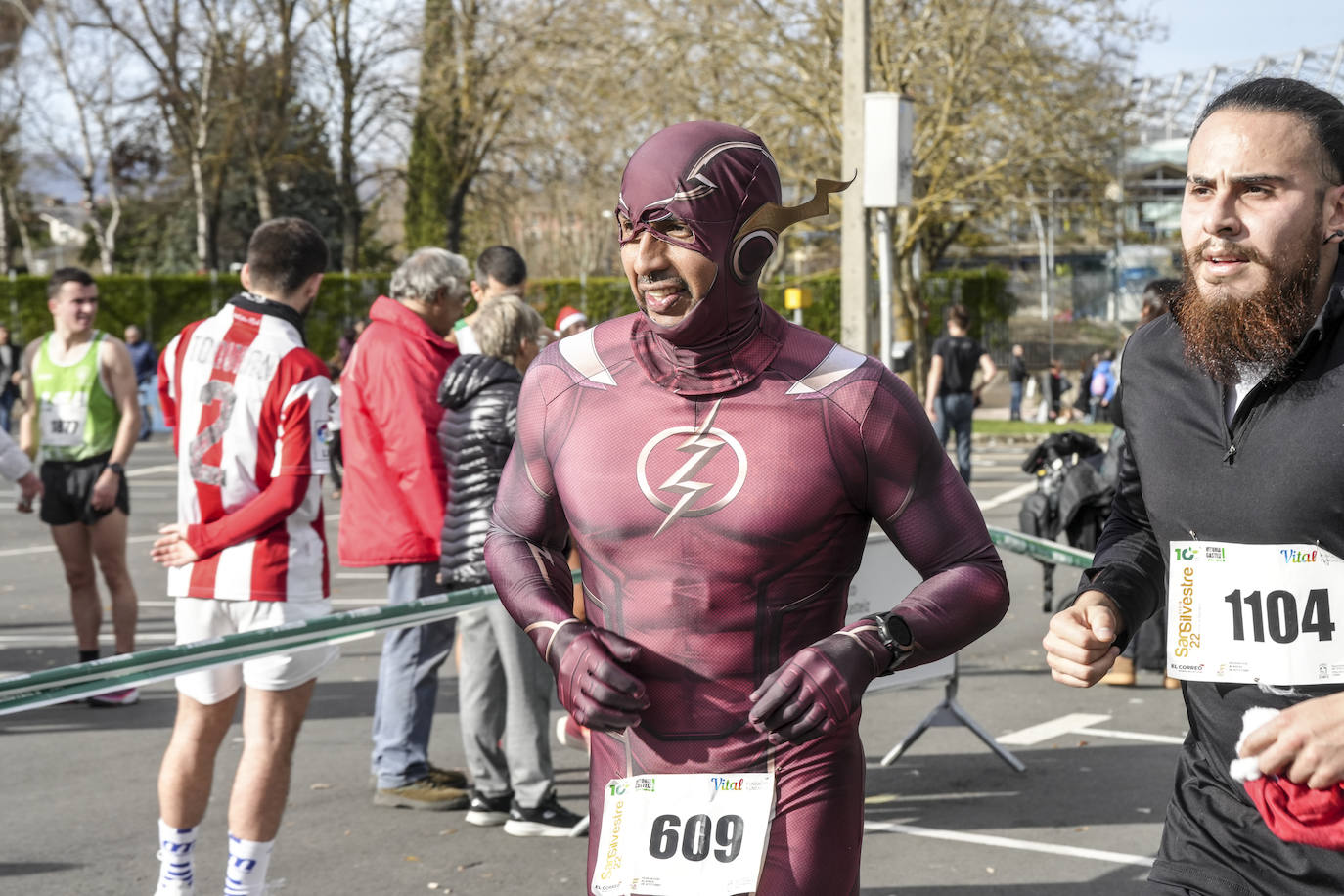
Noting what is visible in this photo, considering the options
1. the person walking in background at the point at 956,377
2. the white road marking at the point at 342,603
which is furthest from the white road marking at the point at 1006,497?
the white road marking at the point at 342,603

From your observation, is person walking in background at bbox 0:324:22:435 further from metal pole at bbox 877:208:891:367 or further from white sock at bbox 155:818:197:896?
white sock at bbox 155:818:197:896

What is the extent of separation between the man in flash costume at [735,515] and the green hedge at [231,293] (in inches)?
1113

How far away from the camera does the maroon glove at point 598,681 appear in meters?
2.42

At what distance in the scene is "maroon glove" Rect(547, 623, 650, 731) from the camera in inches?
95.2

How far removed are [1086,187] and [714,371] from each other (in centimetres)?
2760

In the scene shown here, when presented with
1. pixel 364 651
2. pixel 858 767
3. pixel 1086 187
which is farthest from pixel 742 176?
Answer: pixel 1086 187

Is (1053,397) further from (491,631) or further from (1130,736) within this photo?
(491,631)

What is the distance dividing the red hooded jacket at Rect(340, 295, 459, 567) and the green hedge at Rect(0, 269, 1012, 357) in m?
25.1

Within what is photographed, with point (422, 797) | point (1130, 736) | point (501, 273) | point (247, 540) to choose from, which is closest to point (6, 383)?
point (501, 273)

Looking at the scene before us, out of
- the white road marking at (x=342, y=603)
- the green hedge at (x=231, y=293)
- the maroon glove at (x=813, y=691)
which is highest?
the green hedge at (x=231, y=293)

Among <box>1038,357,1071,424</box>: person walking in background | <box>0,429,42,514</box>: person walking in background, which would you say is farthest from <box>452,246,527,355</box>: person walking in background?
<box>1038,357,1071,424</box>: person walking in background

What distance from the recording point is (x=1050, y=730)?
700 cm

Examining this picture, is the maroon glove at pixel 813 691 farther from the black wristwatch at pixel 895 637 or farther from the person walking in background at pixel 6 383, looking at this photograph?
the person walking in background at pixel 6 383

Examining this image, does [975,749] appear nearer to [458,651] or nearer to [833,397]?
[458,651]
